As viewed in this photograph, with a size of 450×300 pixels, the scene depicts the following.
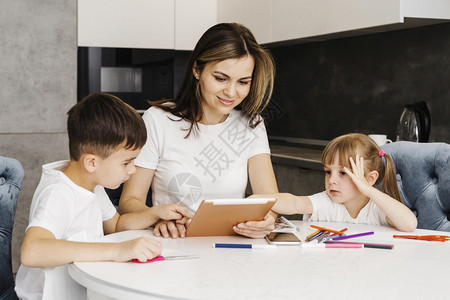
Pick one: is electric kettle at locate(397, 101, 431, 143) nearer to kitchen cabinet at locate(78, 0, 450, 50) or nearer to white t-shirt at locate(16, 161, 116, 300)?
kitchen cabinet at locate(78, 0, 450, 50)

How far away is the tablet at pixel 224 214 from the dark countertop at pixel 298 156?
1357 mm

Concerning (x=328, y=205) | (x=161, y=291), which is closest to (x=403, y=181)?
(x=328, y=205)

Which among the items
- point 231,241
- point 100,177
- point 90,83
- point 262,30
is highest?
point 262,30

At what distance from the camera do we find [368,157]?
212 cm

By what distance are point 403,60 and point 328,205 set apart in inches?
56.7

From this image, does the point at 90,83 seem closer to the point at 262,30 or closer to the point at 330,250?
the point at 262,30

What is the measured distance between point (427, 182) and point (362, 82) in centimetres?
159

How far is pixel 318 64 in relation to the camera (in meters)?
4.00

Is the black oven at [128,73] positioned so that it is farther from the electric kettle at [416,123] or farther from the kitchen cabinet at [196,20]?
the electric kettle at [416,123]

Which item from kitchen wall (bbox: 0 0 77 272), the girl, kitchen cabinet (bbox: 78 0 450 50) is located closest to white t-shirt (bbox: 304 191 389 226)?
the girl

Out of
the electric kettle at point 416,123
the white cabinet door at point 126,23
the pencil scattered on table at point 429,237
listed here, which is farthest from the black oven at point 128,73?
the pencil scattered on table at point 429,237

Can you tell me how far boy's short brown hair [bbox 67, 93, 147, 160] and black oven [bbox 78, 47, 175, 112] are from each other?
7.94 feet

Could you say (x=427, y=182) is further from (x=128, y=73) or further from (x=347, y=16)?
(x=128, y=73)

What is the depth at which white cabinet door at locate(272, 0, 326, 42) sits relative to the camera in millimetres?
3352
